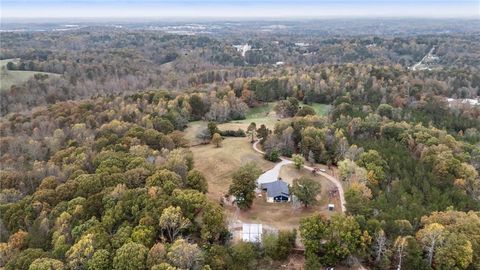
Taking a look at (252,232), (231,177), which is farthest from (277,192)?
(252,232)

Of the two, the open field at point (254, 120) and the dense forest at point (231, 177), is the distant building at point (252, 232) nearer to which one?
the dense forest at point (231, 177)

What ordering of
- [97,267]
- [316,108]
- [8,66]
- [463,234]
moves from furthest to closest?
[8,66] → [316,108] → [463,234] → [97,267]

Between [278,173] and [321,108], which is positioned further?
[321,108]

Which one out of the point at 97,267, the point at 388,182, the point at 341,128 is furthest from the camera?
the point at 341,128

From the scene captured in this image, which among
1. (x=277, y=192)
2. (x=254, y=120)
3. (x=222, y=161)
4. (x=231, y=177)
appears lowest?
(x=254, y=120)

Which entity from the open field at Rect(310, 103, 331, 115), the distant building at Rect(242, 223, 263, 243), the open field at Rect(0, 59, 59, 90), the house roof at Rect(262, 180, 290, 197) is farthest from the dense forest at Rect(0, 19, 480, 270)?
the open field at Rect(0, 59, 59, 90)

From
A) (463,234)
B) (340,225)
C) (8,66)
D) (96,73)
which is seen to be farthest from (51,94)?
(463,234)

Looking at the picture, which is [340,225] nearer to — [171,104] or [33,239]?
[33,239]

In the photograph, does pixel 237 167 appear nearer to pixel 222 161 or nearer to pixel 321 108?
pixel 222 161
